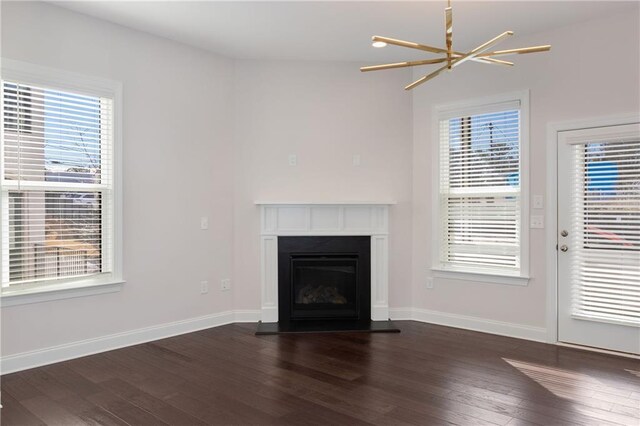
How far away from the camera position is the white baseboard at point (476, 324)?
4102 mm

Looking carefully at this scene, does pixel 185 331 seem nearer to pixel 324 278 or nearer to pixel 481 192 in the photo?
pixel 324 278

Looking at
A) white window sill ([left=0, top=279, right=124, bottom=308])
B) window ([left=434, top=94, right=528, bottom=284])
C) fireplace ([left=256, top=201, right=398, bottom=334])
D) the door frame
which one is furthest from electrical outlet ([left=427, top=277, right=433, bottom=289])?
white window sill ([left=0, top=279, right=124, bottom=308])

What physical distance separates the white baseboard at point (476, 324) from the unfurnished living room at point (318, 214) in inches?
0.8

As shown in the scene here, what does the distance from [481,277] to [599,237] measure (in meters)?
1.12

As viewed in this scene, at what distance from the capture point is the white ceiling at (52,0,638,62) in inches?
137

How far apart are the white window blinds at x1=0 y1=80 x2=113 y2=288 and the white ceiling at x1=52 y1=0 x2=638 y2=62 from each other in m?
0.83

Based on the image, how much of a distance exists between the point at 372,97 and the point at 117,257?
3146 millimetres

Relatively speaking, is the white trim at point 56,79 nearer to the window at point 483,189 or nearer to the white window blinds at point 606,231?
the window at point 483,189

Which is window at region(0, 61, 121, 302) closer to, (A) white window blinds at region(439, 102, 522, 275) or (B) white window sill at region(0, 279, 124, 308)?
(B) white window sill at region(0, 279, 124, 308)

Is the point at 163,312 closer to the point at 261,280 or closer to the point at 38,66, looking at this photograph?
the point at 261,280

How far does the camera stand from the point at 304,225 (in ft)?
15.3

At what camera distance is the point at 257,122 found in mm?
4785

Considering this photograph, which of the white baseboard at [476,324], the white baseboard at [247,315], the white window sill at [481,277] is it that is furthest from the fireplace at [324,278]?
the white window sill at [481,277]

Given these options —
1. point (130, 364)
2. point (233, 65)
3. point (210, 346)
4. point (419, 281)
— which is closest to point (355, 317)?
point (419, 281)
